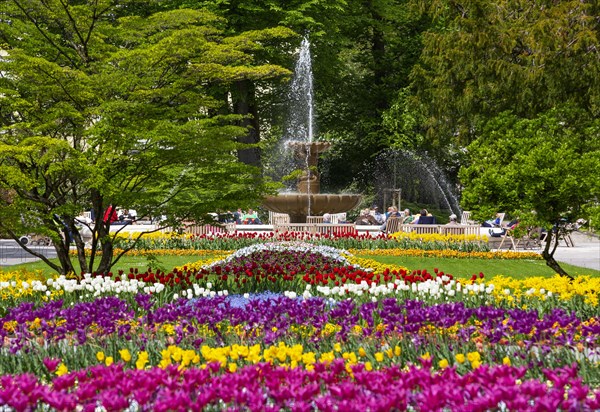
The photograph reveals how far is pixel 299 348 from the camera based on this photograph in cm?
511

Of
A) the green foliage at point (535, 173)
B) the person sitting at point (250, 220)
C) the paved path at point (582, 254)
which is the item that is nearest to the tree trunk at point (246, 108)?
the person sitting at point (250, 220)

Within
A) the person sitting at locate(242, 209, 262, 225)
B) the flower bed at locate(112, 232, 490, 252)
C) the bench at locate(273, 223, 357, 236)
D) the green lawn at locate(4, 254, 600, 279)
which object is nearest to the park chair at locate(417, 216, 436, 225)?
the flower bed at locate(112, 232, 490, 252)

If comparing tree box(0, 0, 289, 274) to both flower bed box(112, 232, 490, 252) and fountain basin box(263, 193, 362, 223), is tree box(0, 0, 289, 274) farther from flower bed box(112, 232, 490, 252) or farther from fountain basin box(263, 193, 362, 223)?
fountain basin box(263, 193, 362, 223)

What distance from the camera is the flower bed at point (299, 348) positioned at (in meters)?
4.27

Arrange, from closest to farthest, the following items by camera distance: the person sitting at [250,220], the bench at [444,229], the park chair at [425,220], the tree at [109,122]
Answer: the tree at [109,122] → the bench at [444,229] → the park chair at [425,220] → the person sitting at [250,220]

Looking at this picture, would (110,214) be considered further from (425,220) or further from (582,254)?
(582,254)

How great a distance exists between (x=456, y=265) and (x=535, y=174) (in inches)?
235

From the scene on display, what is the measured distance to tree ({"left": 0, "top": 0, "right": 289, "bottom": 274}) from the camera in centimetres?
1056

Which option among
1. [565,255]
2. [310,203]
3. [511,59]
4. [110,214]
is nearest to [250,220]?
[310,203]

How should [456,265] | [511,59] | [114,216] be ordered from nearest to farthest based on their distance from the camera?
[456,265] → [114,216] → [511,59]

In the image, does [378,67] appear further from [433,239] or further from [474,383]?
[474,383]

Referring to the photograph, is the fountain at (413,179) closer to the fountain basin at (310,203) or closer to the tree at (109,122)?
the fountain basin at (310,203)

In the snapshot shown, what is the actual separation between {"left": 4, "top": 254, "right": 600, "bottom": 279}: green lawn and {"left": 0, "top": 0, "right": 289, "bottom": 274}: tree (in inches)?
165

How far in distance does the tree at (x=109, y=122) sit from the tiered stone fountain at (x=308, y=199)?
31.3 ft
